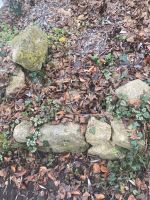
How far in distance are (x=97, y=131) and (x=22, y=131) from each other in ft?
3.51

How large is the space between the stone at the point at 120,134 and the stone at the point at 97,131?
7cm

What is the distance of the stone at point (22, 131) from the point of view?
4.36 metres

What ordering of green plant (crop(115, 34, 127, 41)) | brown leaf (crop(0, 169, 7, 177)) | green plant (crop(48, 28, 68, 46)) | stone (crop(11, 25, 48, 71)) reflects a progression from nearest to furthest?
brown leaf (crop(0, 169, 7, 177))
stone (crop(11, 25, 48, 71))
green plant (crop(115, 34, 127, 41))
green plant (crop(48, 28, 68, 46))

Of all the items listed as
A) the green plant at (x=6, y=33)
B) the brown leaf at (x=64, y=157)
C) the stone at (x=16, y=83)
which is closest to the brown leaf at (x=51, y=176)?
the brown leaf at (x=64, y=157)

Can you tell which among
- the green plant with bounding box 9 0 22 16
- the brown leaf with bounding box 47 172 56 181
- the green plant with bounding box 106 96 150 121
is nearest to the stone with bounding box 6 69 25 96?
the brown leaf with bounding box 47 172 56 181

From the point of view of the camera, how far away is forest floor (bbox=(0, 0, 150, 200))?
13.6 feet

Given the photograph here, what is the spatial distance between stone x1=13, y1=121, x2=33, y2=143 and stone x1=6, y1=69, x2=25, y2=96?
23.6 inches

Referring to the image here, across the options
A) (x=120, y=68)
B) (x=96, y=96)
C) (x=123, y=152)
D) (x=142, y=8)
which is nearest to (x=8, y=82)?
(x=96, y=96)

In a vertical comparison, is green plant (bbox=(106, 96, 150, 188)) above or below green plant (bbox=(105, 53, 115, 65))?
below

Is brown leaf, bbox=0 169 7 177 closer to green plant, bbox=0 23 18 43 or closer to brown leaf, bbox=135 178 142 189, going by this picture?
brown leaf, bbox=135 178 142 189

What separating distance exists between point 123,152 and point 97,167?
42 centimetres

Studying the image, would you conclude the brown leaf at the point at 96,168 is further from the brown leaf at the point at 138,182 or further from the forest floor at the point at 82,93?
the brown leaf at the point at 138,182

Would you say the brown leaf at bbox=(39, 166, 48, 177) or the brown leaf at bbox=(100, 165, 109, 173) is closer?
the brown leaf at bbox=(100, 165, 109, 173)

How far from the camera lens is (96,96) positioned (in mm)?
4383
